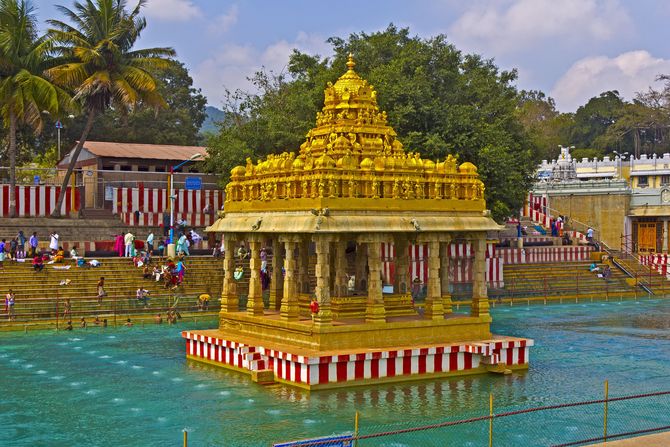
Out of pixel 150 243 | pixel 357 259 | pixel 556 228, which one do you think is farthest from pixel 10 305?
pixel 556 228

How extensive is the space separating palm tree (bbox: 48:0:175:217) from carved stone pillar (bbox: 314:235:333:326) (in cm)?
2342

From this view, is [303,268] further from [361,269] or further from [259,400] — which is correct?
[259,400]

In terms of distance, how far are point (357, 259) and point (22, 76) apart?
22435 mm

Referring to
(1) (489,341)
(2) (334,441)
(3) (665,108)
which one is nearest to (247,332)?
(1) (489,341)

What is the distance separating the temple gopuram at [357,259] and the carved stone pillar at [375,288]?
0.03m

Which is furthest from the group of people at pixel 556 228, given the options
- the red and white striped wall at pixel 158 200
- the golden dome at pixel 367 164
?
the golden dome at pixel 367 164

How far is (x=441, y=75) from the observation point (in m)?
48.1

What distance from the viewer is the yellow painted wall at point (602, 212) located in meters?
61.8

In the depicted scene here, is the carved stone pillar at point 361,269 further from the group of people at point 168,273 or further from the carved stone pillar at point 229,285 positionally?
the group of people at point 168,273

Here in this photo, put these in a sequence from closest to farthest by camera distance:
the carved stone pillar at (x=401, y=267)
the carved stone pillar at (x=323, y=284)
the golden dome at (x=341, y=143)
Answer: the carved stone pillar at (x=323, y=284) < the golden dome at (x=341, y=143) < the carved stone pillar at (x=401, y=267)

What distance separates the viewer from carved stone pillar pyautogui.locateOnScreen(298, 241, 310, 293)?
2516 centimetres

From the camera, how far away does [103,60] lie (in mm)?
42406

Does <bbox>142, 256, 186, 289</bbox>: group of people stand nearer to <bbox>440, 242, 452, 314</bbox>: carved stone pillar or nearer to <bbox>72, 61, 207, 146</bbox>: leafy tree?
<bbox>440, 242, 452, 314</bbox>: carved stone pillar

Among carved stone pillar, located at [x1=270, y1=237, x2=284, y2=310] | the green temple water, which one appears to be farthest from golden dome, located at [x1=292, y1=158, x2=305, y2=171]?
the green temple water
